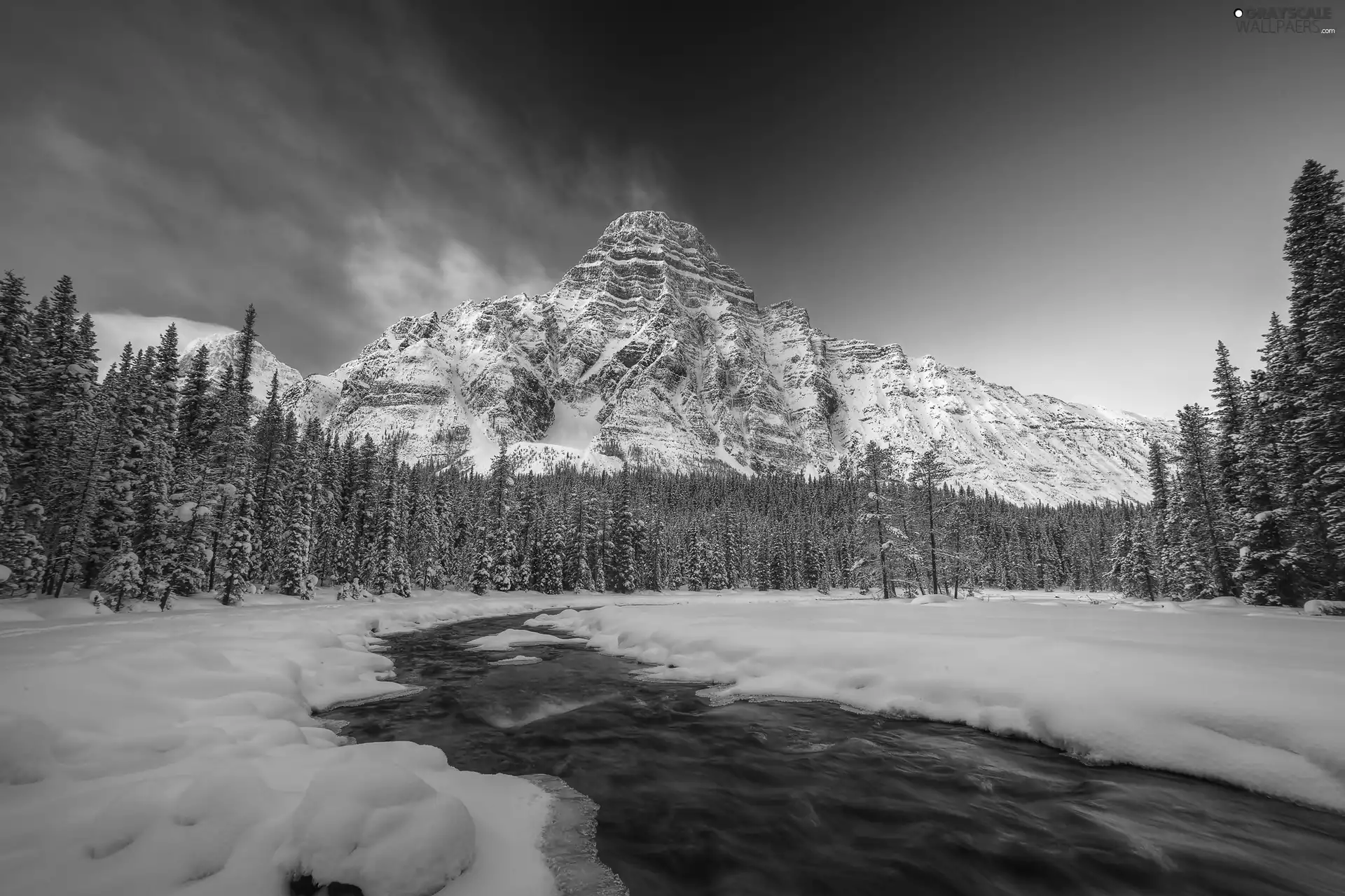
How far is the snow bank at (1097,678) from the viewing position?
6.76 m

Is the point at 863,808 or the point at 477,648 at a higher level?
the point at 863,808

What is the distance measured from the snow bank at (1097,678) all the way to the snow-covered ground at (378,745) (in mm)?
41

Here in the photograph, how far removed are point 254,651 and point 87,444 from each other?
29460mm

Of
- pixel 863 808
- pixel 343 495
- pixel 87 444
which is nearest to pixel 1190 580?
pixel 863 808

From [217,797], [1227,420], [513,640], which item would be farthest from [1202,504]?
[217,797]

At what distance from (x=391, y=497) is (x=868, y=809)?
54.6 metres

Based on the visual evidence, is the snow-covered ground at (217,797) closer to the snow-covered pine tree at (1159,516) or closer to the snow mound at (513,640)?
the snow mound at (513,640)

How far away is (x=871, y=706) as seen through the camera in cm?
1095

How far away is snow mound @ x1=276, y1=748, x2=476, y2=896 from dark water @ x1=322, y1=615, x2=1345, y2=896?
1890mm

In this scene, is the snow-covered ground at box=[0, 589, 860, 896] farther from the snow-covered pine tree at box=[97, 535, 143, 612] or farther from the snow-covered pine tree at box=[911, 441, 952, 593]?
the snow-covered pine tree at box=[911, 441, 952, 593]

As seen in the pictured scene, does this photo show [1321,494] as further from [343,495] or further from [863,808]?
[343,495]

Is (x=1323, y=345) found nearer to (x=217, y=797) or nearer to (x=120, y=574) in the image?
(x=217, y=797)

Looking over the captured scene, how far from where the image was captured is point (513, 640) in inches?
911

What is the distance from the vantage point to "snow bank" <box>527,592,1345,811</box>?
266 inches
